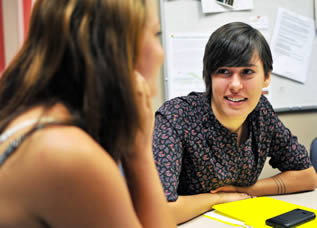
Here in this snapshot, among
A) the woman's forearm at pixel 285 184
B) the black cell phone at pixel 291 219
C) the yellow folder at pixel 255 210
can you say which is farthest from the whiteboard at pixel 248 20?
the black cell phone at pixel 291 219

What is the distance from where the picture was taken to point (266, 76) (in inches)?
56.2

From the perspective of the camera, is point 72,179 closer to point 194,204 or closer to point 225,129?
point 194,204

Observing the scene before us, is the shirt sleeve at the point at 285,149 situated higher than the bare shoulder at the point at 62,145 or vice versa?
the bare shoulder at the point at 62,145

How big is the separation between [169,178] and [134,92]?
67 centimetres

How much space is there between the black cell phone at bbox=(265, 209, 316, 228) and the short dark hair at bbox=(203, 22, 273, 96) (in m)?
0.58

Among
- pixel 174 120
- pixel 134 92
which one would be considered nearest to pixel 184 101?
pixel 174 120

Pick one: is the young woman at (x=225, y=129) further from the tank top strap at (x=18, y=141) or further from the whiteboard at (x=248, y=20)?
the tank top strap at (x=18, y=141)

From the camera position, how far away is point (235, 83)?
4.32 ft

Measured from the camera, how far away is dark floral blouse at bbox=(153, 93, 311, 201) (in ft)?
4.17

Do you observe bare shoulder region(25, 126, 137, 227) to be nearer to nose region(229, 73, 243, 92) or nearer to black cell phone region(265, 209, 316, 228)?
black cell phone region(265, 209, 316, 228)

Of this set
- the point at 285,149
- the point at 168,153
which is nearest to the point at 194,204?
the point at 168,153

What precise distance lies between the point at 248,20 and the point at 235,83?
3.01 feet

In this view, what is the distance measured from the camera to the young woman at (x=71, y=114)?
1.52 feet

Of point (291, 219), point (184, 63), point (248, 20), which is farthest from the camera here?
point (248, 20)
